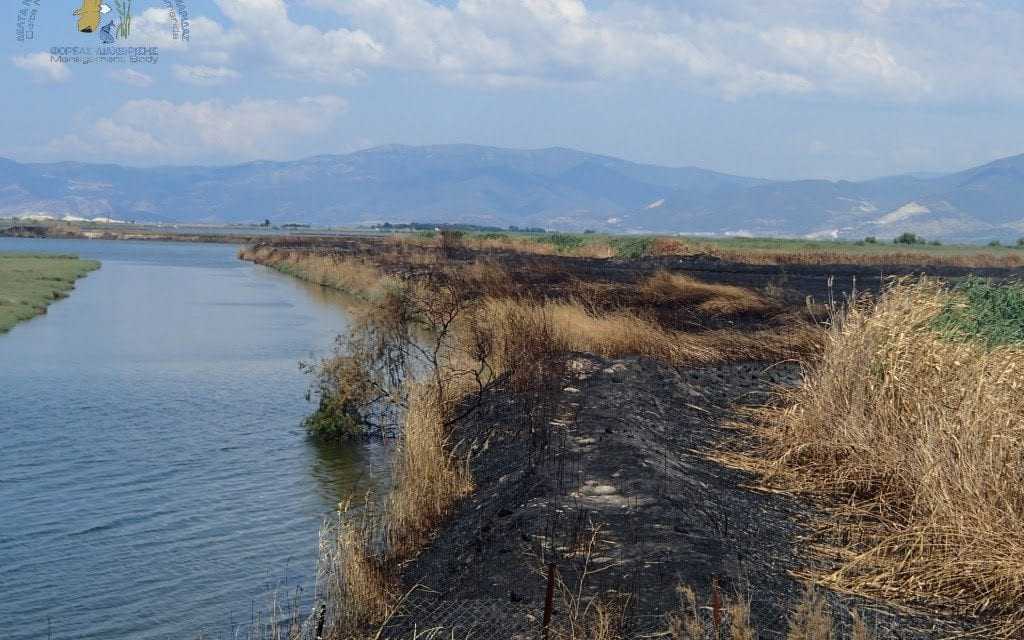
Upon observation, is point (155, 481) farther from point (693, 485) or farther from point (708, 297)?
point (708, 297)

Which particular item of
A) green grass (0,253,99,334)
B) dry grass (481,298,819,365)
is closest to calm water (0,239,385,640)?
dry grass (481,298,819,365)

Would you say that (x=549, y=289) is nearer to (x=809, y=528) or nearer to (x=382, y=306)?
(x=382, y=306)

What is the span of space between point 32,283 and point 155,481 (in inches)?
1589

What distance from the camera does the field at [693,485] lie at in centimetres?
856

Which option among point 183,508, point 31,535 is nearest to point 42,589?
point 31,535

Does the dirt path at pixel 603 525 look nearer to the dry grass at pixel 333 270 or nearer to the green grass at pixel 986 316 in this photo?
the green grass at pixel 986 316

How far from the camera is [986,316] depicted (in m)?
17.0

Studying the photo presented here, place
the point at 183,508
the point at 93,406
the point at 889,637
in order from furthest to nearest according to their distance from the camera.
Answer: the point at 93,406 → the point at 183,508 → the point at 889,637

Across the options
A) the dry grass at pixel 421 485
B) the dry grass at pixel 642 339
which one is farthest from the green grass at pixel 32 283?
the dry grass at pixel 421 485

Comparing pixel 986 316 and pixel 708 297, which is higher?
pixel 986 316

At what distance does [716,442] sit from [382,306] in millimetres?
8378

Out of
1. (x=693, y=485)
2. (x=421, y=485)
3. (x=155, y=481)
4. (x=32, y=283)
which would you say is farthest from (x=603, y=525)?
(x=32, y=283)

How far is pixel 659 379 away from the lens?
1730 cm

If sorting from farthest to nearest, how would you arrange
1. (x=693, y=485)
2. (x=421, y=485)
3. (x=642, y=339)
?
(x=642, y=339)
(x=421, y=485)
(x=693, y=485)
